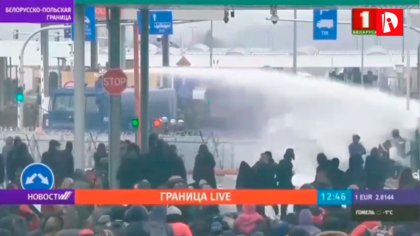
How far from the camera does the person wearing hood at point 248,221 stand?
15.7 metres

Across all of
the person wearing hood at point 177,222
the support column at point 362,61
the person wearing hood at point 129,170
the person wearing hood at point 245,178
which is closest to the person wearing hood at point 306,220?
the person wearing hood at point 245,178

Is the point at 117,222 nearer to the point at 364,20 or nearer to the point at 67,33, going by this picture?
the point at 67,33

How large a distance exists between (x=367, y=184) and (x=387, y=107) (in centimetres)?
97

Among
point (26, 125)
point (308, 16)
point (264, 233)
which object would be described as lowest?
point (264, 233)

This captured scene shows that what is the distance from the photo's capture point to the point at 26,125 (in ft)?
53.0

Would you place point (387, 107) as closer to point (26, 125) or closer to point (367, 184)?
point (367, 184)

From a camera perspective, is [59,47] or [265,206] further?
[59,47]

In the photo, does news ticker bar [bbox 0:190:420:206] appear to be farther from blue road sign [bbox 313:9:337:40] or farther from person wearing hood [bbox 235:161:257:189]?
blue road sign [bbox 313:9:337:40]

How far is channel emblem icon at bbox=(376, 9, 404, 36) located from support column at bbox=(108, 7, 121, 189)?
252cm

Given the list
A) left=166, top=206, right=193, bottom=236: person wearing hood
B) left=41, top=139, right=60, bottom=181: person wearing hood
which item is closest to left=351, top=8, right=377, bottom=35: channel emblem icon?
left=166, top=206, right=193, bottom=236: person wearing hood

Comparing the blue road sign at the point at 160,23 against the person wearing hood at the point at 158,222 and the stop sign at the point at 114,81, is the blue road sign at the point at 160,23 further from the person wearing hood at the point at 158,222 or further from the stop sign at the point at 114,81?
the person wearing hood at the point at 158,222

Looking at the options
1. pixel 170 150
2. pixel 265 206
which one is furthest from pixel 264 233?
pixel 170 150

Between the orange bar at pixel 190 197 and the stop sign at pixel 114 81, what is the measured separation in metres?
1.09

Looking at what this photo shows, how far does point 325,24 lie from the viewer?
16188mm
